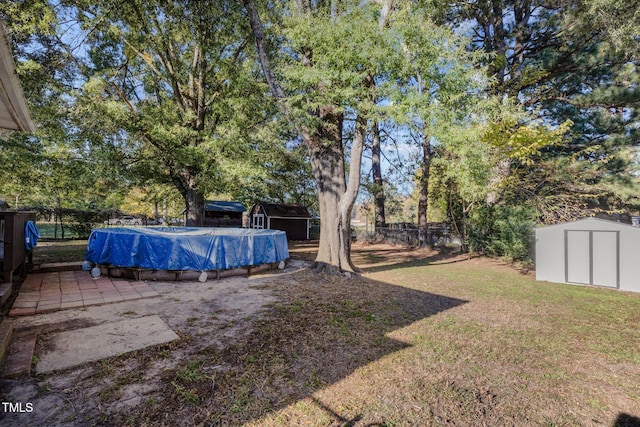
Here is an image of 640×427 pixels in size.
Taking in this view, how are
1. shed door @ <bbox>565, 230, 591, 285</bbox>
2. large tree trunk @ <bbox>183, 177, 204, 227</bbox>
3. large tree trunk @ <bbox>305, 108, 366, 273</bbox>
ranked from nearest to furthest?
shed door @ <bbox>565, 230, 591, 285</bbox> → large tree trunk @ <bbox>305, 108, 366, 273</bbox> → large tree trunk @ <bbox>183, 177, 204, 227</bbox>

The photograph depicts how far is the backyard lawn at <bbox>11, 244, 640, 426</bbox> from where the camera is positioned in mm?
2346

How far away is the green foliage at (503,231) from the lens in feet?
34.6

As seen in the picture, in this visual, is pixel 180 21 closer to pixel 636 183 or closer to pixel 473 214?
pixel 473 214

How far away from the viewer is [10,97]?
9.89 ft

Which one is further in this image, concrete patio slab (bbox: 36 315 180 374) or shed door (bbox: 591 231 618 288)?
shed door (bbox: 591 231 618 288)

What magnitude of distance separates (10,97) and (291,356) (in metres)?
4.12

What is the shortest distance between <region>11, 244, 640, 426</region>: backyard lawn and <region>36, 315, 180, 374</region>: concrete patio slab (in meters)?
0.23

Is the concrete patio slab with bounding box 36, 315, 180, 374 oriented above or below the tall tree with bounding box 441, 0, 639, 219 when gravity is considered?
below

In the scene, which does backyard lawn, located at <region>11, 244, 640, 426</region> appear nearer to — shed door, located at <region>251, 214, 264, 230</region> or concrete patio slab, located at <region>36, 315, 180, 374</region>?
concrete patio slab, located at <region>36, 315, 180, 374</region>

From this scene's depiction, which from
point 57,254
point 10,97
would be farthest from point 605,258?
point 57,254

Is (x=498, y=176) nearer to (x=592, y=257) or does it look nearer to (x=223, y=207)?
(x=592, y=257)

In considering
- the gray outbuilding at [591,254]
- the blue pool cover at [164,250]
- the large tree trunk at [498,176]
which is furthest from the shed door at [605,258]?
the blue pool cover at [164,250]

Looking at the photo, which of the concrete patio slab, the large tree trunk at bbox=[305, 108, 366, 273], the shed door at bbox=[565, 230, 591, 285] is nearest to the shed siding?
the large tree trunk at bbox=[305, 108, 366, 273]

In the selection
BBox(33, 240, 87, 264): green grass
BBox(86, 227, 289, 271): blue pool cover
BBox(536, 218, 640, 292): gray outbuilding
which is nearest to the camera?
BBox(86, 227, 289, 271): blue pool cover
